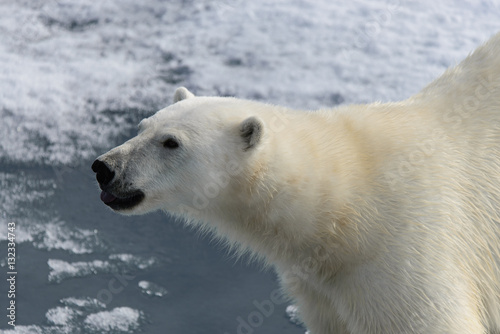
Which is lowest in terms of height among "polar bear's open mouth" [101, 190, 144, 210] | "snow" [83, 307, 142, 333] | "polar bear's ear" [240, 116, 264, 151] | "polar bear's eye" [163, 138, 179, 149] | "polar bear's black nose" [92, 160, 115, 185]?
"snow" [83, 307, 142, 333]

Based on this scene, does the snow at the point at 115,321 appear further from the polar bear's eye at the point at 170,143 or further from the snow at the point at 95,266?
the polar bear's eye at the point at 170,143

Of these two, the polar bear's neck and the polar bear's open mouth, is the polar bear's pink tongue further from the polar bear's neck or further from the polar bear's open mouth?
the polar bear's neck

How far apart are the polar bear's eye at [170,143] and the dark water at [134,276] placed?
2.51m

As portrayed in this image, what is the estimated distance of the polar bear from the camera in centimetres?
296

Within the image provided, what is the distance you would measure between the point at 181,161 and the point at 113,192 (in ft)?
1.17

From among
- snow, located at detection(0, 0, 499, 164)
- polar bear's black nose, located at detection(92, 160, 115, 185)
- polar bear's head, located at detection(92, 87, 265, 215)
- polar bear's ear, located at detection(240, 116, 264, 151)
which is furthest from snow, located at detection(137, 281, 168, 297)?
polar bear's ear, located at detection(240, 116, 264, 151)

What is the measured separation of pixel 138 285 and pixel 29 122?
2.85 m

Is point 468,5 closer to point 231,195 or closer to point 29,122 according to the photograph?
point 29,122

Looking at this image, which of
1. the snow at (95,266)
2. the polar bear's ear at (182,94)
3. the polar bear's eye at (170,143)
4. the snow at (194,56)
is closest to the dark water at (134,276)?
the snow at (95,266)

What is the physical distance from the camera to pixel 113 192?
316 centimetres

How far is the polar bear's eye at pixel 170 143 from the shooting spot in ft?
10.4

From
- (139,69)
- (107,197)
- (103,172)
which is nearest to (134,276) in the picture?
(107,197)

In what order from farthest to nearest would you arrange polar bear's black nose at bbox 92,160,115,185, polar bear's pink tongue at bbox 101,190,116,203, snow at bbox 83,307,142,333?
snow at bbox 83,307,142,333, polar bear's pink tongue at bbox 101,190,116,203, polar bear's black nose at bbox 92,160,115,185

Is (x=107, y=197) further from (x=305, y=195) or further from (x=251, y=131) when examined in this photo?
(x=305, y=195)
